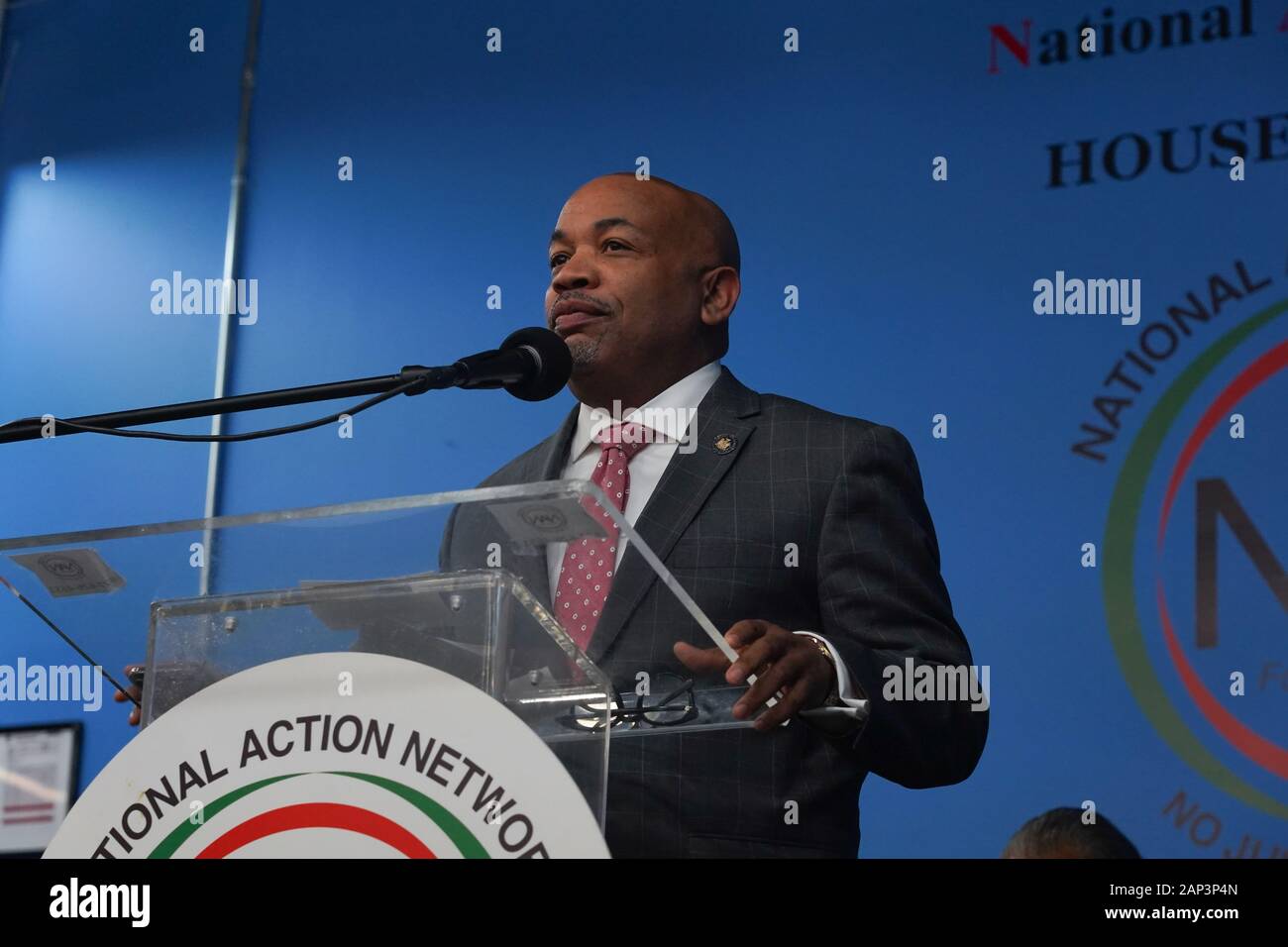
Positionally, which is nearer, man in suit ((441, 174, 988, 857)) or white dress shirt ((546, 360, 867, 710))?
man in suit ((441, 174, 988, 857))

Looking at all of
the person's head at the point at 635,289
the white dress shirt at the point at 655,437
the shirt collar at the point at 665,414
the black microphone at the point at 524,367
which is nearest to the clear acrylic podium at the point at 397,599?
the black microphone at the point at 524,367

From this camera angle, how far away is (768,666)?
1.25 metres

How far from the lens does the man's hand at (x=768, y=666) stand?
120cm

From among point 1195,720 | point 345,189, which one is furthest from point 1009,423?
point 345,189

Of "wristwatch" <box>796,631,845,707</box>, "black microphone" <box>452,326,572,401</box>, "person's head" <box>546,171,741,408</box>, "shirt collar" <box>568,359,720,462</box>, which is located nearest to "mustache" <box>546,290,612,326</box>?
"person's head" <box>546,171,741,408</box>

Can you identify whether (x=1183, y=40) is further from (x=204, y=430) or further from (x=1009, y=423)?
(x=204, y=430)

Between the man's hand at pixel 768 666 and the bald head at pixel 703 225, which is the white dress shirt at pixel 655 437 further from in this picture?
the man's hand at pixel 768 666

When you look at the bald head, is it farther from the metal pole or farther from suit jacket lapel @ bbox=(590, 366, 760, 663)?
the metal pole

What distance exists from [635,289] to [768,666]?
122cm

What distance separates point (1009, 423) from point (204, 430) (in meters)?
1.78

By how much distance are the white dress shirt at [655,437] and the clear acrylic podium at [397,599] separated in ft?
2.43

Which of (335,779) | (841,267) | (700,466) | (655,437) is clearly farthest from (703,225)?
(335,779)

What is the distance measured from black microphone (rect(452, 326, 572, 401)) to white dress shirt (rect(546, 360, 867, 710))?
1.59ft

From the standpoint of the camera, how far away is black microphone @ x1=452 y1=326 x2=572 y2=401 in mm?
1438
